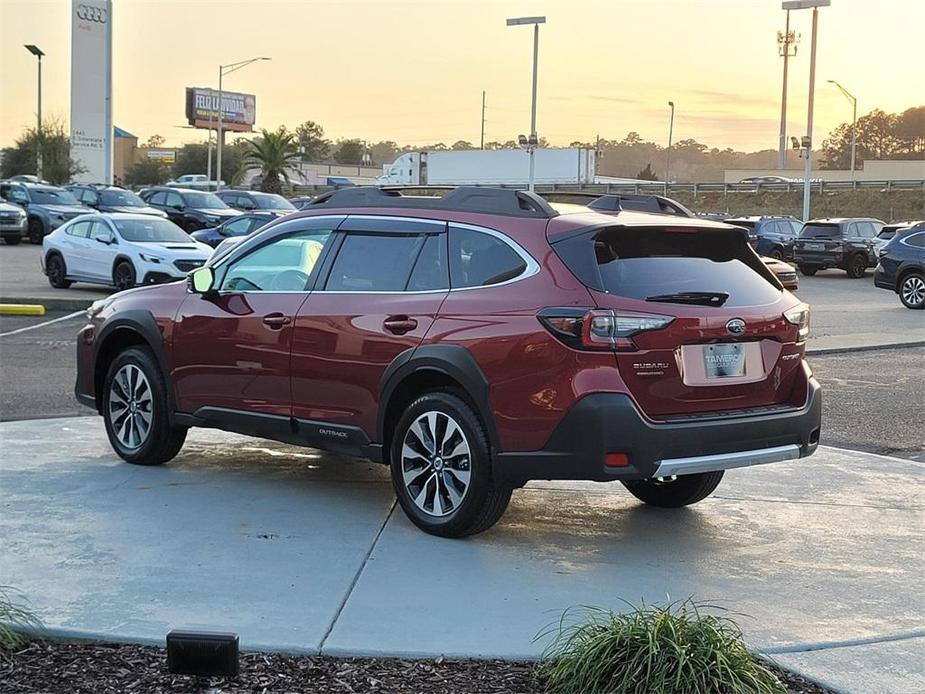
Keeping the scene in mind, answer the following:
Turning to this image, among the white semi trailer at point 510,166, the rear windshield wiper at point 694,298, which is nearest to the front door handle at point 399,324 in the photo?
the rear windshield wiper at point 694,298

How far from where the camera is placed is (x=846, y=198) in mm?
66000

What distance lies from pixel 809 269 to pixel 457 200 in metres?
29.5

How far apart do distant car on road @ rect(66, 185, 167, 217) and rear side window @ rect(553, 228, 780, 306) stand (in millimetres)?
32498

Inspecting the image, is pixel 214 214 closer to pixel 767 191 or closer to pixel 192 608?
pixel 192 608

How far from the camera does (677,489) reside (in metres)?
7.14

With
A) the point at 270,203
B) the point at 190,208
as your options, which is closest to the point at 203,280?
the point at 190,208

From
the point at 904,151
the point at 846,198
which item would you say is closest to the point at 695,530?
the point at 846,198

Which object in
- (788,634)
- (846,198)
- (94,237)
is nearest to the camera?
(788,634)

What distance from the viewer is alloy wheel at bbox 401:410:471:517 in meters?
6.18

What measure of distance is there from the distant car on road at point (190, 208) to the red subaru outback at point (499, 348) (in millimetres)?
29395

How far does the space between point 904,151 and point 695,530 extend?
151 m

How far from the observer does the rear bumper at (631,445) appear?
5621 millimetres

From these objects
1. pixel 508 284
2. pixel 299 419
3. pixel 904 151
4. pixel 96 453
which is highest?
pixel 904 151

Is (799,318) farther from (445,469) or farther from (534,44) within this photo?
(534,44)
